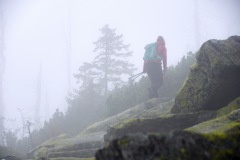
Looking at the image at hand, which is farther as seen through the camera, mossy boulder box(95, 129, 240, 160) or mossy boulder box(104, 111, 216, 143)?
mossy boulder box(104, 111, 216, 143)

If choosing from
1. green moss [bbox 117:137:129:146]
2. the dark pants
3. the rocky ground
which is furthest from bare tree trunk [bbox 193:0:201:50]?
green moss [bbox 117:137:129:146]

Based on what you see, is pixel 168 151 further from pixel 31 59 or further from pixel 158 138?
pixel 31 59

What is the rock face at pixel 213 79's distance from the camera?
5.84 m

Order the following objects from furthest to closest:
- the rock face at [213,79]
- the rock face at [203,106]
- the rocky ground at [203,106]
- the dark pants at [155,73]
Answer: the dark pants at [155,73]
the rock face at [213,79]
the rock face at [203,106]
the rocky ground at [203,106]

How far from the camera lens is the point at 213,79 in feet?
19.3

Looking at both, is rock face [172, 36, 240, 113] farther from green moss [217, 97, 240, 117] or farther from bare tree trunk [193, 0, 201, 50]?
bare tree trunk [193, 0, 201, 50]

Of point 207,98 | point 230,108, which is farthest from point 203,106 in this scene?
point 230,108

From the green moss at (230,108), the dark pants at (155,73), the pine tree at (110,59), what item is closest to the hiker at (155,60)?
the dark pants at (155,73)

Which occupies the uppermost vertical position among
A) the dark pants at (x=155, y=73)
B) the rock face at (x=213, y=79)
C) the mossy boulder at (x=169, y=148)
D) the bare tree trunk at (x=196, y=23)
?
the bare tree trunk at (x=196, y=23)

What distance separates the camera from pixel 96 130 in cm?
985

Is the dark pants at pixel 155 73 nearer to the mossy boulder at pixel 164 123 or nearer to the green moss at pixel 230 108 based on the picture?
the mossy boulder at pixel 164 123

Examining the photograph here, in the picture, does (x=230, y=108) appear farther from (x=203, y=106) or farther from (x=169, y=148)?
(x=169, y=148)

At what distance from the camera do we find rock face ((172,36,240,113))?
584 centimetres

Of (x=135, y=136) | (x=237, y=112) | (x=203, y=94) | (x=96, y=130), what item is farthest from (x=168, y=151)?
(x=96, y=130)
